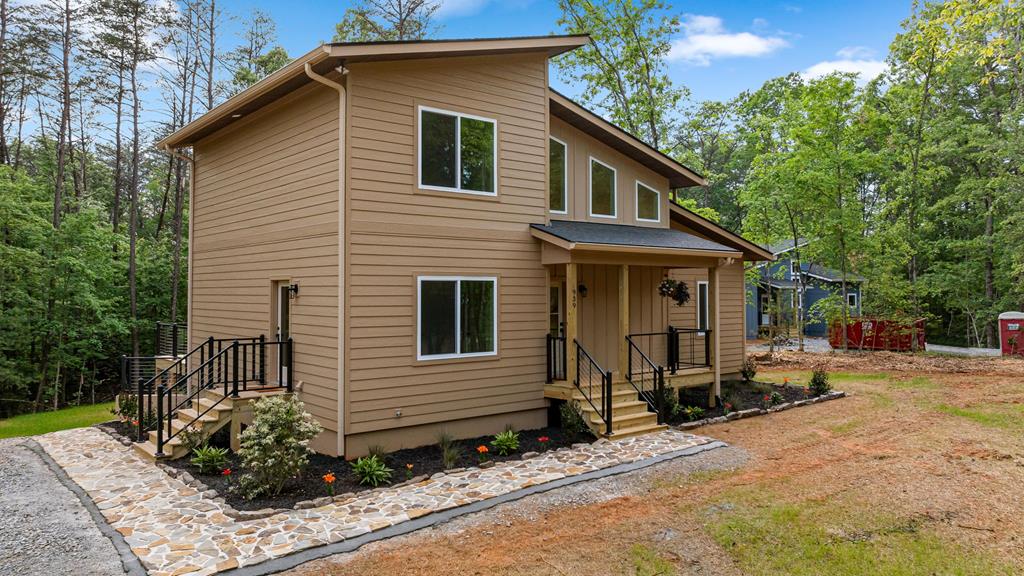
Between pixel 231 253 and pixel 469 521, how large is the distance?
7801 mm

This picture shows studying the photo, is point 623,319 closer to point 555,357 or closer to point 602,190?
point 555,357

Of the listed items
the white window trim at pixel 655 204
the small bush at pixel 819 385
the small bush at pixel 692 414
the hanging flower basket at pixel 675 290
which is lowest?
the small bush at pixel 692 414

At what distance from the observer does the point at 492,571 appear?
191 inches

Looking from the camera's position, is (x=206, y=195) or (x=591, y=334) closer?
(x=591, y=334)

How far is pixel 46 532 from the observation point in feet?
18.9

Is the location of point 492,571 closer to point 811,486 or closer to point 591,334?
point 811,486

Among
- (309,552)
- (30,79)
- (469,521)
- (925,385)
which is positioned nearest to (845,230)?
(925,385)

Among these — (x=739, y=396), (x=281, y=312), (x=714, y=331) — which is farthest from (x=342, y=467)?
(x=739, y=396)

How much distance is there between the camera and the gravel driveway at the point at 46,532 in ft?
16.4

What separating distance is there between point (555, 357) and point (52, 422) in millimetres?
11624

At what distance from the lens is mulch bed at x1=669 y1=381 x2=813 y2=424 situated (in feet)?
36.6

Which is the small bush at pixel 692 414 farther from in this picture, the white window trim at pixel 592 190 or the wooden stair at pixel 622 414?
the white window trim at pixel 592 190

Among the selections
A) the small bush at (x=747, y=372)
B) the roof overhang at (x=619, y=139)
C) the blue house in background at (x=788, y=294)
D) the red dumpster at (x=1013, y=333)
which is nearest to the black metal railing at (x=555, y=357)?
the roof overhang at (x=619, y=139)

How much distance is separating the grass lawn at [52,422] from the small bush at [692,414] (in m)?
12.2
